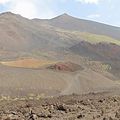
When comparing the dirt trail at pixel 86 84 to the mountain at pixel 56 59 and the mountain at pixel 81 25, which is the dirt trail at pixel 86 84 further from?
the mountain at pixel 81 25

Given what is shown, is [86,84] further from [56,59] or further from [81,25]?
[81,25]

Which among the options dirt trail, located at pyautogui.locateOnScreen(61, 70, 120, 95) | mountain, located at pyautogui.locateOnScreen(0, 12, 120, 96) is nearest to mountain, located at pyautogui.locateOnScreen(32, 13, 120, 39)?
mountain, located at pyautogui.locateOnScreen(0, 12, 120, 96)

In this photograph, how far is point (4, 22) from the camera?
133 m

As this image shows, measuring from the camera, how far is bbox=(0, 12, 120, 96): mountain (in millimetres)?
52438

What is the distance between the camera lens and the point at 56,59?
93.8 meters

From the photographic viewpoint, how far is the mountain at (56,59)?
52.4 meters

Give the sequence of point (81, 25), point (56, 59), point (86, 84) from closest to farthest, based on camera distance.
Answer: point (86, 84) < point (56, 59) < point (81, 25)

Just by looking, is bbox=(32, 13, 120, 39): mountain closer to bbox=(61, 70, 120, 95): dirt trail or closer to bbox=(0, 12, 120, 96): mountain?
bbox=(0, 12, 120, 96): mountain

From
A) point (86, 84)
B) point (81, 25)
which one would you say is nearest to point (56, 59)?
point (86, 84)

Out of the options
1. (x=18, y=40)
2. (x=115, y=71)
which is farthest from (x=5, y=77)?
(x=18, y=40)

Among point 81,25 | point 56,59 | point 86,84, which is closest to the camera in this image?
point 86,84

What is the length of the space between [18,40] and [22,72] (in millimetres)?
64599

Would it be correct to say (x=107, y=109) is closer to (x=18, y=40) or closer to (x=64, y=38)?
(x=18, y=40)

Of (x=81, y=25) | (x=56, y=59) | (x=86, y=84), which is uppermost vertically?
(x=81, y=25)
